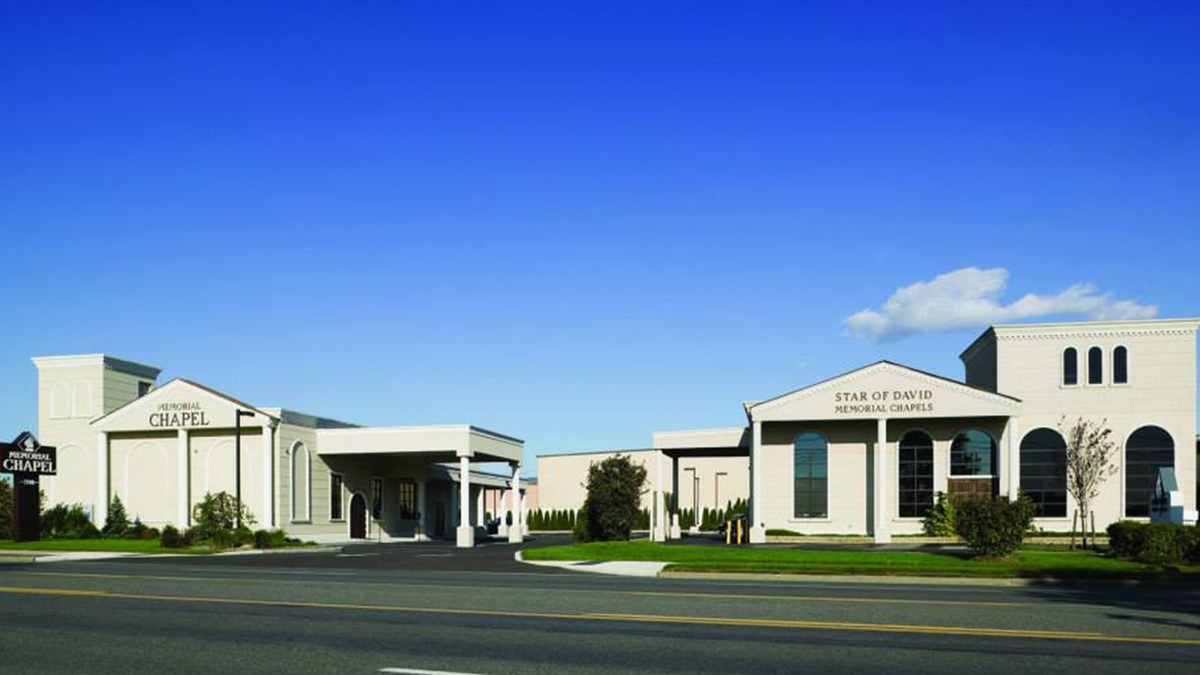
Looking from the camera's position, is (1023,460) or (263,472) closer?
(1023,460)

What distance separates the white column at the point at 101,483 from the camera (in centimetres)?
5110

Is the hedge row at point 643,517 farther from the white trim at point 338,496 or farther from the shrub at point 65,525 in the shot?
the shrub at point 65,525

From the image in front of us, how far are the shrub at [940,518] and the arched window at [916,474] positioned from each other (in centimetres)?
64

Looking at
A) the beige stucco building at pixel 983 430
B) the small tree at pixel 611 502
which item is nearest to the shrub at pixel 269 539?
the small tree at pixel 611 502

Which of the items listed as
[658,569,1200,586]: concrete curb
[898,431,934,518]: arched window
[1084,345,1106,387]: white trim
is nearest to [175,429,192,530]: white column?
[898,431,934,518]: arched window

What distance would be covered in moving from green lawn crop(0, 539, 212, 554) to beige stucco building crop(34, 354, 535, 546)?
199 inches

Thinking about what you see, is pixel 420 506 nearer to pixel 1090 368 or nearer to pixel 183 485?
pixel 183 485

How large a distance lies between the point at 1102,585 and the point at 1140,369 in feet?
82.8

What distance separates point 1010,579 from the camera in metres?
24.1

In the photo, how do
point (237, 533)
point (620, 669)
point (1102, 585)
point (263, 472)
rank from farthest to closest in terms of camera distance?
point (263, 472) → point (237, 533) → point (1102, 585) → point (620, 669)

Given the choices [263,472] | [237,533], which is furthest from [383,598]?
[263,472]

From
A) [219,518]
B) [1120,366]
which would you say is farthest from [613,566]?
[1120,366]

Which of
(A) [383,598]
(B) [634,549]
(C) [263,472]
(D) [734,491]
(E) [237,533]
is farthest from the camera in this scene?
(D) [734,491]

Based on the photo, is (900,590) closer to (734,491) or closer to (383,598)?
(383,598)
